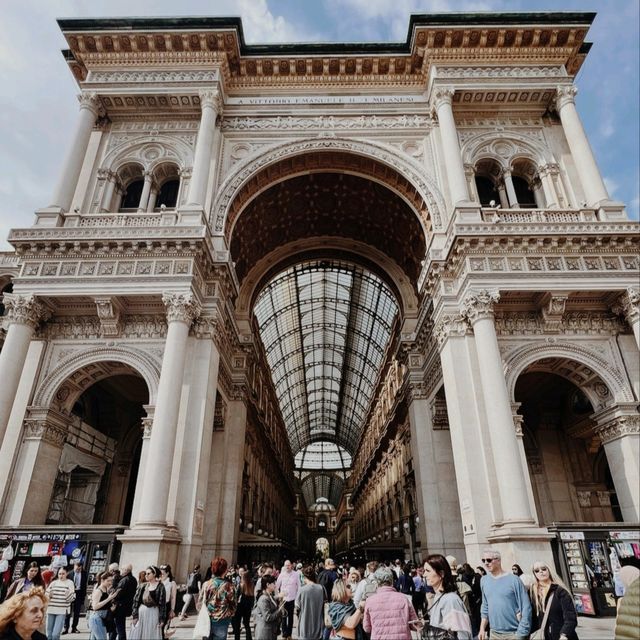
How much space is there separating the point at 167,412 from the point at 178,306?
12.1ft

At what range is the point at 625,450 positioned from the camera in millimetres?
14750

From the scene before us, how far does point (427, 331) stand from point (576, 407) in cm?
723

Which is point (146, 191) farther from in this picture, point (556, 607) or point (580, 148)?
point (556, 607)

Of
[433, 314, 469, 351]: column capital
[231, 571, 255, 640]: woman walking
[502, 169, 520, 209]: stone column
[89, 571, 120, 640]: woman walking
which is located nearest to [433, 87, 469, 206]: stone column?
[502, 169, 520, 209]: stone column

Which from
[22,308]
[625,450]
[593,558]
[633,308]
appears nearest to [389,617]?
[593,558]

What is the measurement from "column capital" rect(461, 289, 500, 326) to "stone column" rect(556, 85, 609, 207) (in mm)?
6387

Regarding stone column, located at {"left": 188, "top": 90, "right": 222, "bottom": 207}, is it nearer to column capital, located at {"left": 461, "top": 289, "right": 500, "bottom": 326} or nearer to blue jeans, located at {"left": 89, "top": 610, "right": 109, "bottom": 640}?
column capital, located at {"left": 461, "top": 289, "right": 500, "bottom": 326}

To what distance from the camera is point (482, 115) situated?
2133cm

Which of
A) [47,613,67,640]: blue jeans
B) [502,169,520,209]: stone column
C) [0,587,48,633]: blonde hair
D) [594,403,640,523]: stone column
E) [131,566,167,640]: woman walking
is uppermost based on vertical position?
[502,169,520,209]: stone column

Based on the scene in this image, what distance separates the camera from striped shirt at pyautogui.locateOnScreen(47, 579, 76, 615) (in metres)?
7.46

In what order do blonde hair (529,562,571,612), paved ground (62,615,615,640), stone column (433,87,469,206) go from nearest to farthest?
1. blonde hair (529,562,571,612)
2. paved ground (62,615,615,640)
3. stone column (433,87,469,206)

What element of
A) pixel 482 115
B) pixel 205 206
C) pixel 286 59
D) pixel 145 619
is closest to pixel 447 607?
pixel 145 619

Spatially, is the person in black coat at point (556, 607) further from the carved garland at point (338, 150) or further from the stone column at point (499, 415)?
the carved garland at point (338, 150)

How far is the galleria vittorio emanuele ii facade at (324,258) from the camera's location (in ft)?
47.6
